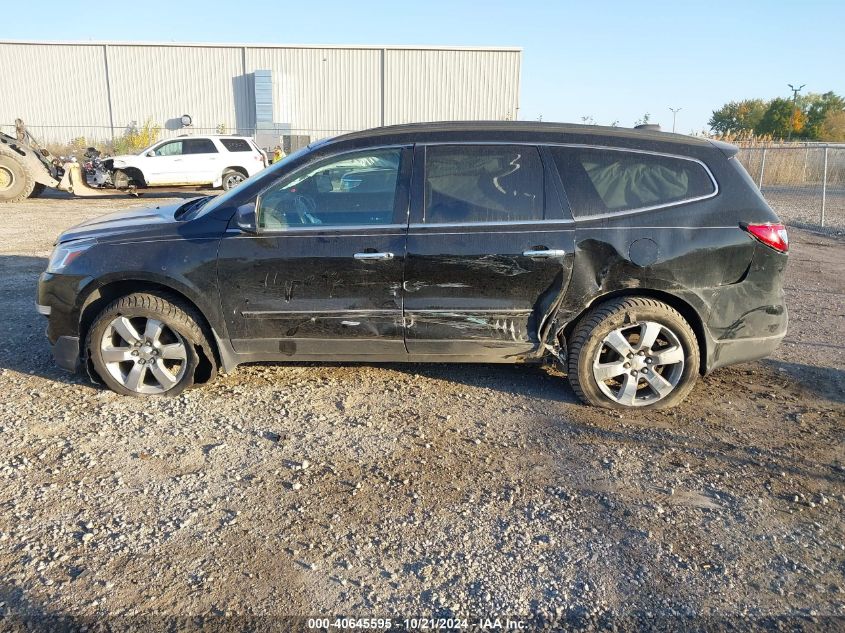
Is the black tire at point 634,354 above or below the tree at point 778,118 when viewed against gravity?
below

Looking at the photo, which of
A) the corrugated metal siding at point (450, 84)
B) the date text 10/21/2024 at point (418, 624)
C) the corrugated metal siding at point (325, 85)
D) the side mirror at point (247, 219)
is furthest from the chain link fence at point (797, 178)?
the corrugated metal siding at point (325, 85)

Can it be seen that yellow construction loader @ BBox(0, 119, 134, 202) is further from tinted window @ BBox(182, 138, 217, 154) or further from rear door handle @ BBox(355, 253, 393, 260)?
rear door handle @ BBox(355, 253, 393, 260)

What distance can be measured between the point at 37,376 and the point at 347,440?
102 inches

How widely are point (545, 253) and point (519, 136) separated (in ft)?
2.66

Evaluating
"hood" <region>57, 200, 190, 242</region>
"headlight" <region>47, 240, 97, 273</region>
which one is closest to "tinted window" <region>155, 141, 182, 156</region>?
"hood" <region>57, 200, 190, 242</region>

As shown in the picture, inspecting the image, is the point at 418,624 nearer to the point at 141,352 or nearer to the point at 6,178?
the point at 141,352

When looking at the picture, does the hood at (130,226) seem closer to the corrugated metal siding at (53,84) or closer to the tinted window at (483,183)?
the tinted window at (483,183)

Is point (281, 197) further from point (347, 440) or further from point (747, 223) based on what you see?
point (747, 223)

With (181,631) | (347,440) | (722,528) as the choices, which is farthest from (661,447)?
(181,631)

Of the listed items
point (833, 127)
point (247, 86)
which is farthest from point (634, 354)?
point (833, 127)

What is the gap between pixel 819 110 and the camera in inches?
2056

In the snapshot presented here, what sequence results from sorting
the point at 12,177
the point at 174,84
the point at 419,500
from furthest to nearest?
the point at 174,84
the point at 12,177
the point at 419,500

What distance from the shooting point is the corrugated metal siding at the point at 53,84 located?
33.6 meters

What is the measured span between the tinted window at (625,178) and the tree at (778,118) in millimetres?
53058
